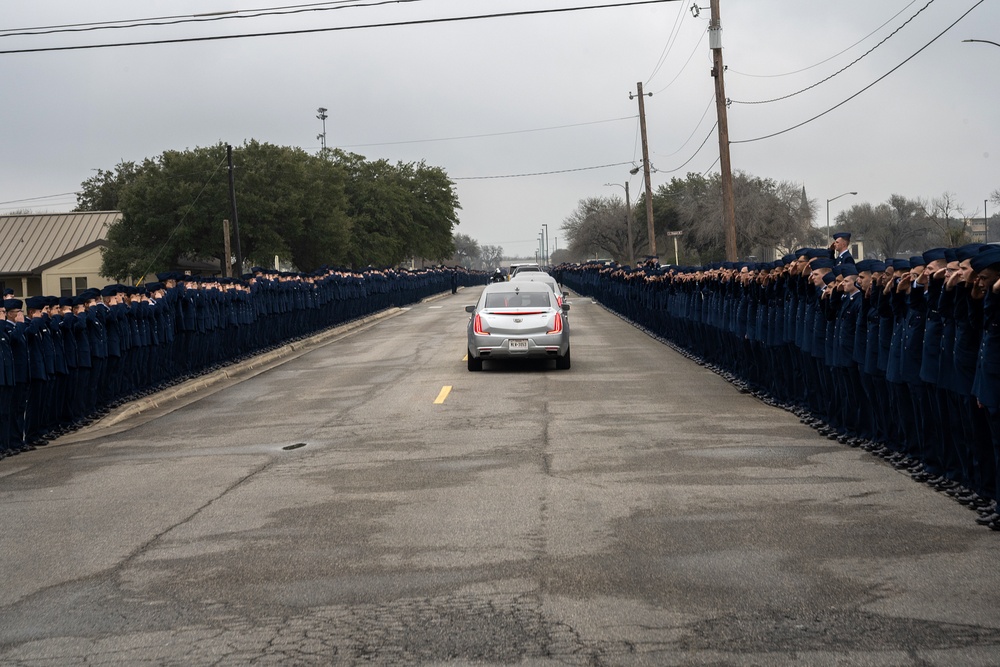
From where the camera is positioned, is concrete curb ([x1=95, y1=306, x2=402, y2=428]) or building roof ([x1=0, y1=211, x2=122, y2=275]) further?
building roof ([x1=0, y1=211, x2=122, y2=275])

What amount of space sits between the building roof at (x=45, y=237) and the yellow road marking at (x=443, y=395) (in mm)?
63514

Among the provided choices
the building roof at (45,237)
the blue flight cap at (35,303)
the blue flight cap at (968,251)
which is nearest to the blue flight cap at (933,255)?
the blue flight cap at (968,251)

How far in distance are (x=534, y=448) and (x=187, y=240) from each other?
60.0 metres

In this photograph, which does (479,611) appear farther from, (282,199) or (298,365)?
(282,199)

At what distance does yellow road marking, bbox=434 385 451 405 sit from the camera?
644 inches

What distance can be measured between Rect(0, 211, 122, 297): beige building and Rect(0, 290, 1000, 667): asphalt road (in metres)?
65.8

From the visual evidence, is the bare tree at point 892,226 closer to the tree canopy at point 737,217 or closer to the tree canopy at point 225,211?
the tree canopy at point 737,217

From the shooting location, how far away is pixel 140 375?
19.0m

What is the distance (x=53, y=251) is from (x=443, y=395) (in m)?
69.8

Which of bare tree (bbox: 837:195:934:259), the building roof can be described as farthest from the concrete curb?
bare tree (bbox: 837:195:934:259)

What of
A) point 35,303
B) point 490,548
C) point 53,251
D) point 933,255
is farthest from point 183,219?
point 490,548

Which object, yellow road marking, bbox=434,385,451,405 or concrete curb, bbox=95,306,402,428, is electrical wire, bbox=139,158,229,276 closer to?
concrete curb, bbox=95,306,402,428

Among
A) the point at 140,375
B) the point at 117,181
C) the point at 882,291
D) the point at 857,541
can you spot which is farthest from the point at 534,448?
the point at 117,181

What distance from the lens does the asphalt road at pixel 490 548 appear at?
554 cm
